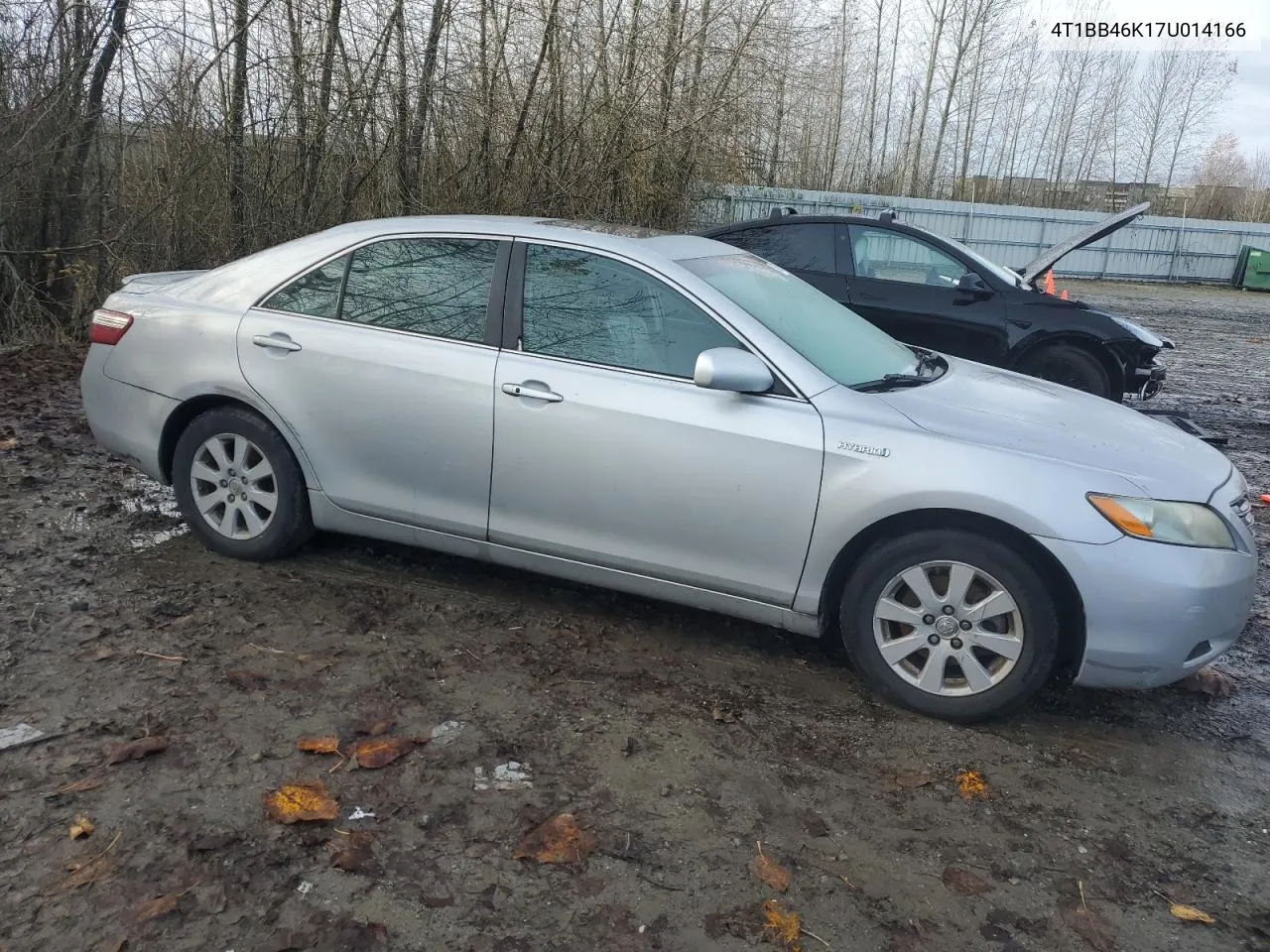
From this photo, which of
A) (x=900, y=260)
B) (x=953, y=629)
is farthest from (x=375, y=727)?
(x=900, y=260)

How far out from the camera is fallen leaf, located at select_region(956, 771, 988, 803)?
331 cm

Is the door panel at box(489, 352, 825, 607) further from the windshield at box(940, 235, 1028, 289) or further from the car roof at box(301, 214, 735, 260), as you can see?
the windshield at box(940, 235, 1028, 289)

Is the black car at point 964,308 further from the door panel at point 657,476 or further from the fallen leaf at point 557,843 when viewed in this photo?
the fallen leaf at point 557,843

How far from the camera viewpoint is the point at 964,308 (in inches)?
329

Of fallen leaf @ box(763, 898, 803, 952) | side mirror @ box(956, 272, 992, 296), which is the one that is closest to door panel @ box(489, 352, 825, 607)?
fallen leaf @ box(763, 898, 803, 952)

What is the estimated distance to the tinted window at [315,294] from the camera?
4.60 m

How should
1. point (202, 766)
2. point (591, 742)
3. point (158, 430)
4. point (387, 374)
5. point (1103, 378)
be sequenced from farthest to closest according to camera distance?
point (1103, 378), point (158, 430), point (387, 374), point (591, 742), point (202, 766)

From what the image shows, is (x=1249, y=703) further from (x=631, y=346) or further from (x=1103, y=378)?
(x=1103, y=378)

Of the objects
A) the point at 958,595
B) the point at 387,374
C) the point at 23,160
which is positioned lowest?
the point at 958,595

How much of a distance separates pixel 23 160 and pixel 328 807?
8.21 meters

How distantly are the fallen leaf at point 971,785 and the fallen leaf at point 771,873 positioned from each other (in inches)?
29.6

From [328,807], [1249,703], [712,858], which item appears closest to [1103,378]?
[1249,703]

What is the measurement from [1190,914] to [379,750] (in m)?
2.34

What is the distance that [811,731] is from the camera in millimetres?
3650
